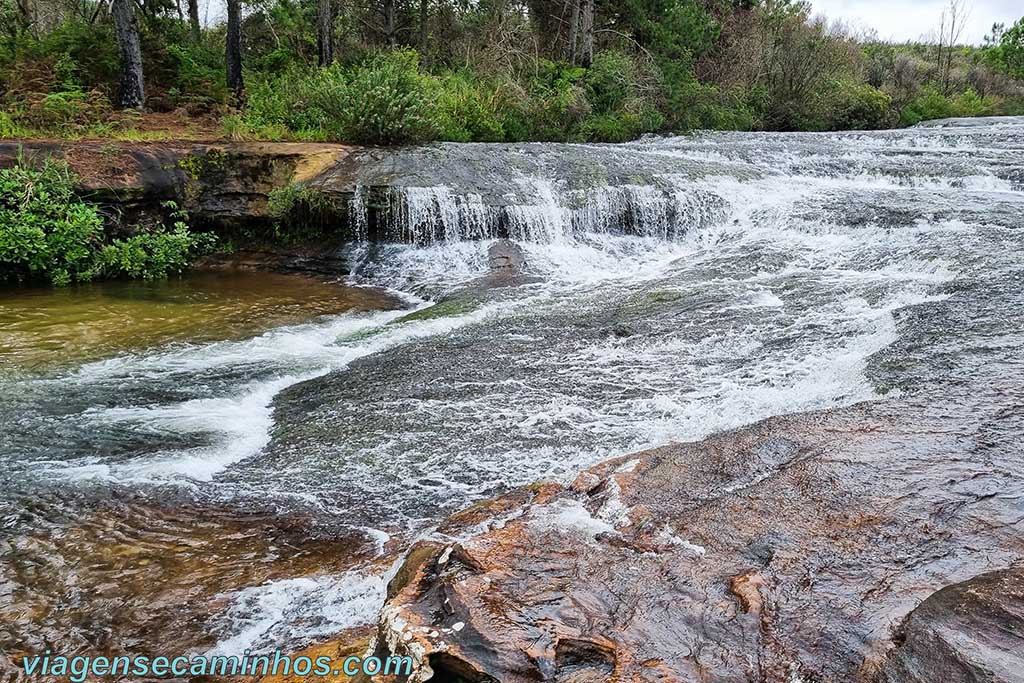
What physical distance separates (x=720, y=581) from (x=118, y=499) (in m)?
3.17

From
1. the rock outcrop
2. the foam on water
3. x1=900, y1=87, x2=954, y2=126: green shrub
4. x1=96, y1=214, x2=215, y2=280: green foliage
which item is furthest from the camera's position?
x1=900, y1=87, x2=954, y2=126: green shrub

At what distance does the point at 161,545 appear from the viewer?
334cm

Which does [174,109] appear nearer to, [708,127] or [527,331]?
[527,331]

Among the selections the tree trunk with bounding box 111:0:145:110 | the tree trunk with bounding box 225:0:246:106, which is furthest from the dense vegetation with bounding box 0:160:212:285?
the tree trunk with bounding box 225:0:246:106

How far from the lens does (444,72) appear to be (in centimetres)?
1730

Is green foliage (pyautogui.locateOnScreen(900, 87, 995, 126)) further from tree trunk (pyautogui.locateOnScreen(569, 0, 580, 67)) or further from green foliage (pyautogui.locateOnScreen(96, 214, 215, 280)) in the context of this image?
green foliage (pyautogui.locateOnScreen(96, 214, 215, 280))

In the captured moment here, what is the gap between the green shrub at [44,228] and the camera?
28.7ft

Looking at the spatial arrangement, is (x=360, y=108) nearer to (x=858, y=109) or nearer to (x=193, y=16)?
(x=193, y=16)

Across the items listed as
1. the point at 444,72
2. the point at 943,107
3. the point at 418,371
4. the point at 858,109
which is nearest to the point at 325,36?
the point at 444,72

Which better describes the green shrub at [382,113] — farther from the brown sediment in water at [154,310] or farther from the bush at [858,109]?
the bush at [858,109]

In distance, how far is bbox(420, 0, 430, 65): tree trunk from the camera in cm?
1933

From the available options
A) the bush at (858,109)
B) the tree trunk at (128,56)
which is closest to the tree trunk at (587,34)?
the bush at (858,109)

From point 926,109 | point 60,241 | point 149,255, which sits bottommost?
point 149,255

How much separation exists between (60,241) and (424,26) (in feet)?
43.7
